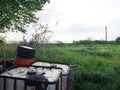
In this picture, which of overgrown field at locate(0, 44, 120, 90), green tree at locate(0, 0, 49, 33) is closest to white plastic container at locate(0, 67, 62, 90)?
overgrown field at locate(0, 44, 120, 90)

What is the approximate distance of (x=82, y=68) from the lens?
15625 mm

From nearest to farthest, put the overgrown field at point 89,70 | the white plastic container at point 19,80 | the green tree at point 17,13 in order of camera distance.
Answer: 1. the white plastic container at point 19,80
2. the overgrown field at point 89,70
3. the green tree at point 17,13

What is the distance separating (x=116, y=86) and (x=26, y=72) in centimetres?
567

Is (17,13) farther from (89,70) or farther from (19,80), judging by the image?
(19,80)

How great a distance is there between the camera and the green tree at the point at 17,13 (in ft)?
50.3

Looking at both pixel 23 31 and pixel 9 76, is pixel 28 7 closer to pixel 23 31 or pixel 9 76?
pixel 23 31

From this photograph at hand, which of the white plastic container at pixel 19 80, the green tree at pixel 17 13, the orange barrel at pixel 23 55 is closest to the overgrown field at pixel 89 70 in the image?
the green tree at pixel 17 13

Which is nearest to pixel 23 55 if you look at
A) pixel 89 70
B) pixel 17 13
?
pixel 89 70

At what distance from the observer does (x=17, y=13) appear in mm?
16891

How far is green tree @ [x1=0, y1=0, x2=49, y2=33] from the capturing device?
50.3 feet

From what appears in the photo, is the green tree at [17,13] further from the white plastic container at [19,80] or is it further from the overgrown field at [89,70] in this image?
the white plastic container at [19,80]

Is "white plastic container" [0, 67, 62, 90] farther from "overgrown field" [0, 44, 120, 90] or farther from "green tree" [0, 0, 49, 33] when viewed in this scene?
"green tree" [0, 0, 49, 33]

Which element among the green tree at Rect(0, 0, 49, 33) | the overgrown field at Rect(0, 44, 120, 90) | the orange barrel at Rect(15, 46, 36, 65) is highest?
the green tree at Rect(0, 0, 49, 33)

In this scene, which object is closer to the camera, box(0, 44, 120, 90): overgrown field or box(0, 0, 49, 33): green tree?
box(0, 44, 120, 90): overgrown field
